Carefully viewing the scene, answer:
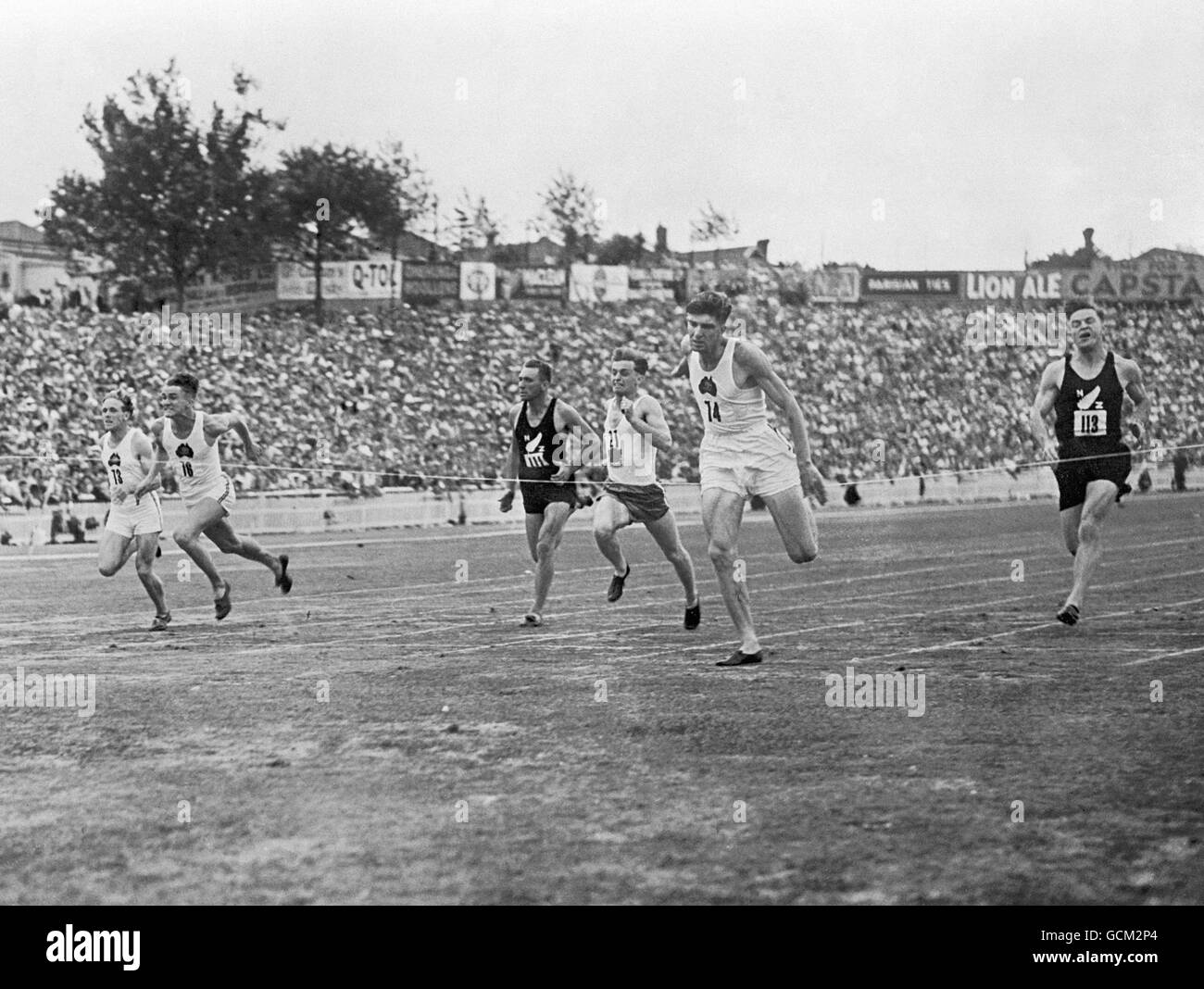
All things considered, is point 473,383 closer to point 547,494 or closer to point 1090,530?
point 547,494

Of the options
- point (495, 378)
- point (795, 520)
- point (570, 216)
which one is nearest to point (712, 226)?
point (570, 216)

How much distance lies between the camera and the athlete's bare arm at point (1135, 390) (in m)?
9.42

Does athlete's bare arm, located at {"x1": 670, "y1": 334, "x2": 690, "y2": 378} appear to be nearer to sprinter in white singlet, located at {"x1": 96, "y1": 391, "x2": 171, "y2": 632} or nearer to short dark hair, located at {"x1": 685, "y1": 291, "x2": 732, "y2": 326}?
short dark hair, located at {"x1": 685, "y1": 291, "x2": 732, "y2": 326}

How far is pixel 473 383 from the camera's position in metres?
30.7

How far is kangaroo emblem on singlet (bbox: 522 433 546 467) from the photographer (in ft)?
34.2

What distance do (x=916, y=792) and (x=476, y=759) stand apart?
165 centimetres

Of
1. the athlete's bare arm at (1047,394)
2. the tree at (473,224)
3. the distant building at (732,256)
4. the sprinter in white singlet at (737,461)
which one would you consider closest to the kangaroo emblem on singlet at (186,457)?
the sprinter in white singlet at (737,461)

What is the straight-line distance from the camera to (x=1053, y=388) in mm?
9797

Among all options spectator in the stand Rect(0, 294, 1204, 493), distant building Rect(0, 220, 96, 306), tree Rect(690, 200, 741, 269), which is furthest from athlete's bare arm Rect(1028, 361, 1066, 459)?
tree Rect(690, 200, 741, 269)

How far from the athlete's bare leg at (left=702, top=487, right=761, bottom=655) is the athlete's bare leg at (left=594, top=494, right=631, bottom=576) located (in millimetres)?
2618

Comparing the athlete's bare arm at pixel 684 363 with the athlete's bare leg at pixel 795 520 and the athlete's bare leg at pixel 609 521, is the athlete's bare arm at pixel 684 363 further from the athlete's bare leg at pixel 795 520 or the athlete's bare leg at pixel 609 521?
the athlete's bare leg at pixel 609 521

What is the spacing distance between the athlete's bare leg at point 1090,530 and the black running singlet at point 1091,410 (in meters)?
0.24

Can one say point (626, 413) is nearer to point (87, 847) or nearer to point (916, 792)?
point (916, 792)

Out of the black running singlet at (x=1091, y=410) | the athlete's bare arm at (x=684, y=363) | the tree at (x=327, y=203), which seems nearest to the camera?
the athlete's bare arm at (x=684, y=363)
